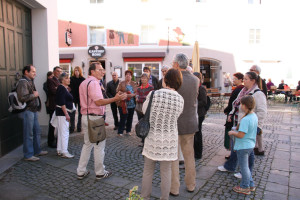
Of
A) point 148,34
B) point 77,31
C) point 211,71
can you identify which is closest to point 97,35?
point 77,31

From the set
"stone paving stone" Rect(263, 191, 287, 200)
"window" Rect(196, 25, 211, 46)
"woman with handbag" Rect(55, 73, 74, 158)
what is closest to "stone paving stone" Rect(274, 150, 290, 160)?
"stone paving stone" Rect(263, 191, 287, 200)

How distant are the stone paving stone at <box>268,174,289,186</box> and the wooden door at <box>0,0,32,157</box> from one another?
16.6ft

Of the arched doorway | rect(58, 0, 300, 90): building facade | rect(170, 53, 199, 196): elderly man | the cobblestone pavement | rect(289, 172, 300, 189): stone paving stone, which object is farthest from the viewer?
the arched doorway

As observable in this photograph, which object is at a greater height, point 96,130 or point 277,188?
point 96,130

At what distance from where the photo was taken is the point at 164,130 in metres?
2.88

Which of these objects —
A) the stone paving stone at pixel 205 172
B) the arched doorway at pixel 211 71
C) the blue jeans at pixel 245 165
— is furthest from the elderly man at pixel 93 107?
the arched doorway at pixel 211 71

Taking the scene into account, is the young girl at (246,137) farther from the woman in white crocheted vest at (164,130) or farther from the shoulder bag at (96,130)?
the shoulder bag at (96,130)

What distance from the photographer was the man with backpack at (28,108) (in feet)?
14.9

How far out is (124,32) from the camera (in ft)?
61.2

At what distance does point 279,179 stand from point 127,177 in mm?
2495

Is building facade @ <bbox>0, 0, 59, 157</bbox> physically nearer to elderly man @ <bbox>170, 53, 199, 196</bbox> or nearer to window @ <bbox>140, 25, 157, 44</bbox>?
elderly man @ <bbox>170, 53, 199, 196</bbox>

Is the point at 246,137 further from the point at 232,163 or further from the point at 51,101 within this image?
the point at 51,101

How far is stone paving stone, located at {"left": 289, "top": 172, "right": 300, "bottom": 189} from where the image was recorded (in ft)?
13.0

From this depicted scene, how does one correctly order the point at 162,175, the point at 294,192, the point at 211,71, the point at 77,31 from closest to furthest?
the point at 162,175 < the point at 294,192 < the point at 77,31 < the point at 211,71
